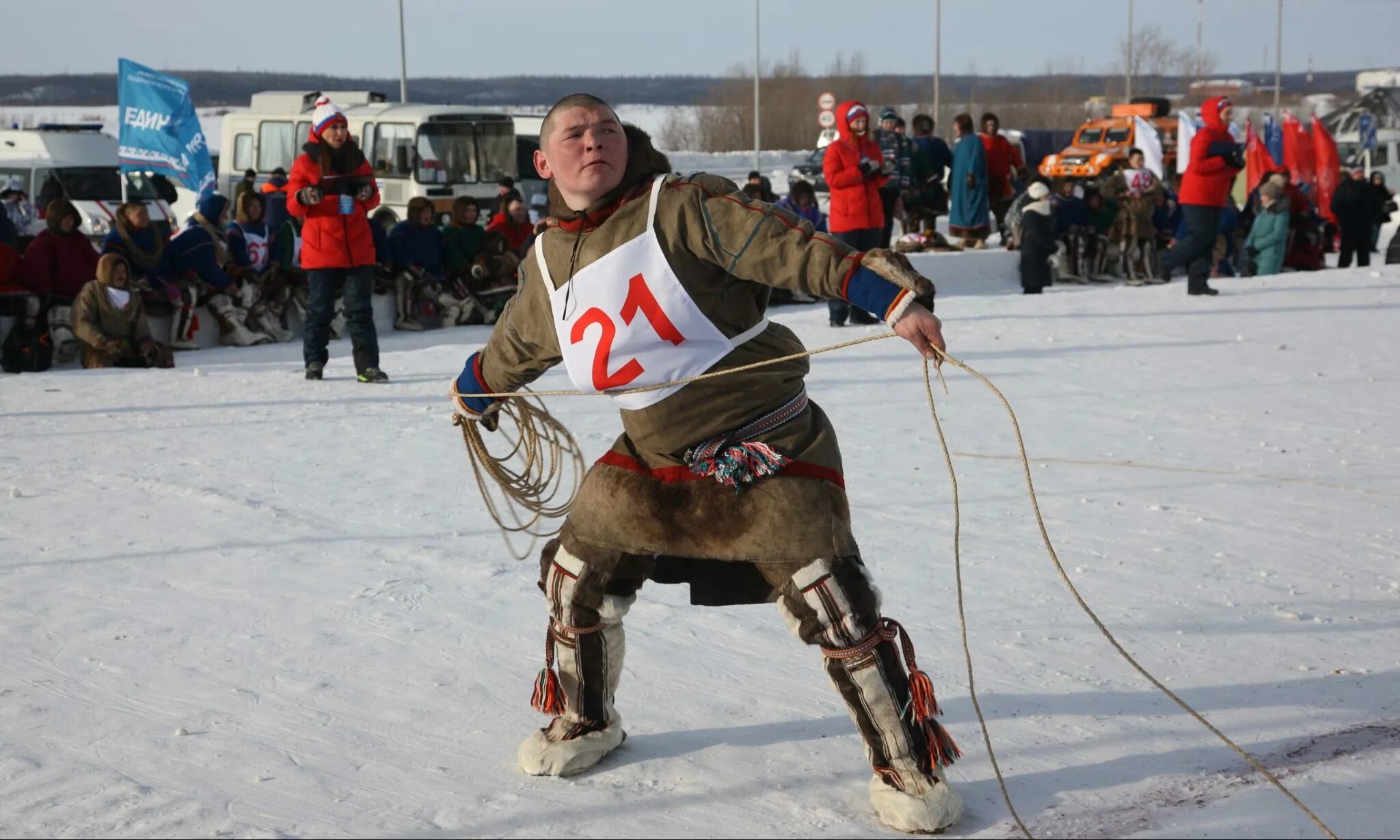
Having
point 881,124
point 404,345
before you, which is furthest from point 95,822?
point 881,124

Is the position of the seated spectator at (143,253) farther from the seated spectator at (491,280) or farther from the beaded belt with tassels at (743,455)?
the beaded belt with tassels at (743,455)

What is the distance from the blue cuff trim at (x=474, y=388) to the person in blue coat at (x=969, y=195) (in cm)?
1231

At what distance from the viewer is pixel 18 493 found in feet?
20.0

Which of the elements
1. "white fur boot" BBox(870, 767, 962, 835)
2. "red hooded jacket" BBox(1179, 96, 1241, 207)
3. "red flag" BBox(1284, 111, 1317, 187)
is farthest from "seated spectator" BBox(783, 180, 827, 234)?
"white fur boot" BBox(870, 767, 962, 835)

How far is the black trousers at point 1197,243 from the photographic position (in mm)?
11539

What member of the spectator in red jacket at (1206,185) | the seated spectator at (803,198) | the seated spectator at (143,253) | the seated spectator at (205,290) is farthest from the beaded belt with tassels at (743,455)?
the seated spectator at (803,198)

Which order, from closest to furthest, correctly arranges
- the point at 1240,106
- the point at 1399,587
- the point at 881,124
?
the point at 1399,587 → the point at 881,124 → the point at 1240,106

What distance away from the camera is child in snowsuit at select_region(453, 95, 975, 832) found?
2965 millimetres

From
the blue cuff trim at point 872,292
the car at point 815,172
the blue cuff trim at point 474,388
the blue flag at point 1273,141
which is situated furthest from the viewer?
the car at point 815,172

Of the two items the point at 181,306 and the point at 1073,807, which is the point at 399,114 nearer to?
the point at 181,306

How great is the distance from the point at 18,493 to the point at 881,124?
10.4m

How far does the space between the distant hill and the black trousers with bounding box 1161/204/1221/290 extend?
5124cm

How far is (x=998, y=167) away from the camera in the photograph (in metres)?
16.5

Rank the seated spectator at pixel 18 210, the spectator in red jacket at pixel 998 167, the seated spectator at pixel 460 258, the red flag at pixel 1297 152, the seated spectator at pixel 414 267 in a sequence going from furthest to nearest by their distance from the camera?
the red flag at pixel 1297 152
the spectator in red jacket at pixel 998 167
the seated spectator at pixel 18 210
the seated spectator at pixel 460 258
the seated spectator at pixel 414 267
